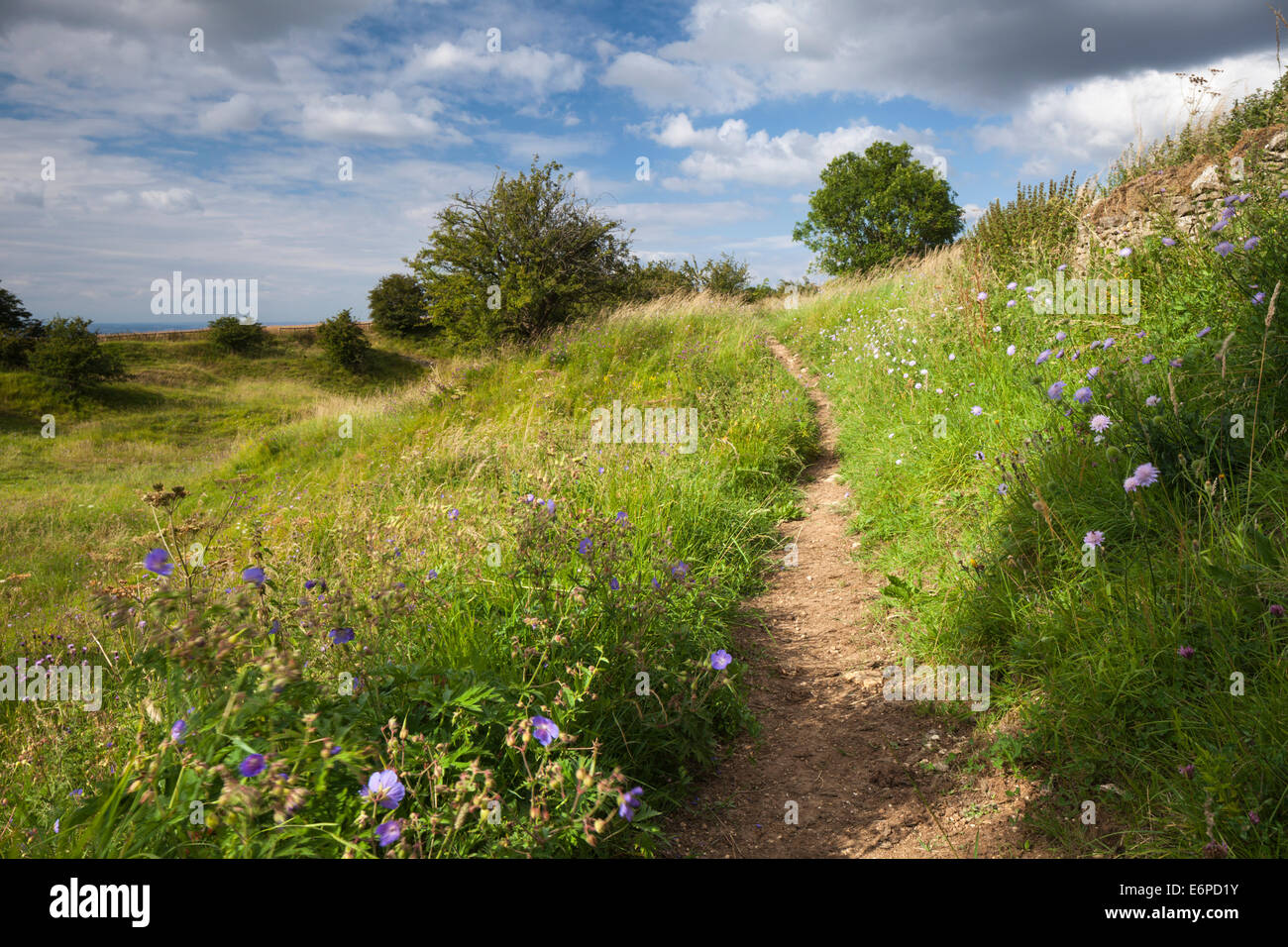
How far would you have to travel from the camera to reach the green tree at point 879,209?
1380 inches

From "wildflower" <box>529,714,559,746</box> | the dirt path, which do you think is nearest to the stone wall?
the dirt path

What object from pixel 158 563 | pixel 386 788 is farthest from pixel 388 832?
pixel 158 563

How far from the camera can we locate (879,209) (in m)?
35.6

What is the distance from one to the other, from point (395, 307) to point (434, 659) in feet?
151

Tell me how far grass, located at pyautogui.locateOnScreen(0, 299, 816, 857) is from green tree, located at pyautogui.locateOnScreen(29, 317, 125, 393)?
81.6ft

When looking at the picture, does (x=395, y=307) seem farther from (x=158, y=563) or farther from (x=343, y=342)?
(x=158, y=563)

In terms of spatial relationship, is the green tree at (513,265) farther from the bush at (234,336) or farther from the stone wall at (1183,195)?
the bush at (234,336)

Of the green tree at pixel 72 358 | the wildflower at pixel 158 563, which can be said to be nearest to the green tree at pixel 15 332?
the green tree at pixel 72 358

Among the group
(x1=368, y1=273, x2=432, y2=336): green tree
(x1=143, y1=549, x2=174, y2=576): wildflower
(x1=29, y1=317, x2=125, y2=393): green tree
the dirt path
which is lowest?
the dirt path

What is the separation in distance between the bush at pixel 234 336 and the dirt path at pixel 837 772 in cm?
4200

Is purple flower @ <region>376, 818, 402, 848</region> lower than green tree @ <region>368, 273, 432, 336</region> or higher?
lower

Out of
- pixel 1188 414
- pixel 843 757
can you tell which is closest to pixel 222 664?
pixel 843 757

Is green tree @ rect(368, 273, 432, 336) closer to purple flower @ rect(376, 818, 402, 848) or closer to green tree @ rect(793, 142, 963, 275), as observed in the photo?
green tree @ rect(793, 142, 963, 275)

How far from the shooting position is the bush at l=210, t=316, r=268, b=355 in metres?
36.8
